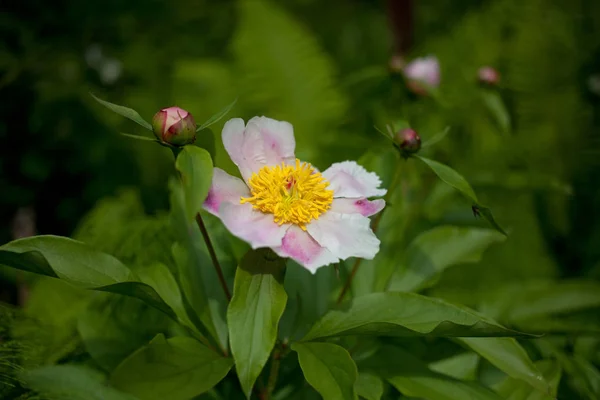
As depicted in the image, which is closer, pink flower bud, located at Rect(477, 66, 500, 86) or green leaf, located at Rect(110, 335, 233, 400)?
green leaf, located at Rect(110, 335, 233, 400)

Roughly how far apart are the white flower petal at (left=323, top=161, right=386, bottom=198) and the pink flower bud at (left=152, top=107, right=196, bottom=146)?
0.18 m

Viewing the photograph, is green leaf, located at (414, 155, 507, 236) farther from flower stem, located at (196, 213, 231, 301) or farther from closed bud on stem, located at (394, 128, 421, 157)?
flower stem, located at (196, 213, 231, 301)

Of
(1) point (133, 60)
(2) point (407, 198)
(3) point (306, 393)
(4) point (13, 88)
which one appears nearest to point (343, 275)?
(3) point (306, 393)

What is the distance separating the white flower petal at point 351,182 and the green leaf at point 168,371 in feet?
0.69

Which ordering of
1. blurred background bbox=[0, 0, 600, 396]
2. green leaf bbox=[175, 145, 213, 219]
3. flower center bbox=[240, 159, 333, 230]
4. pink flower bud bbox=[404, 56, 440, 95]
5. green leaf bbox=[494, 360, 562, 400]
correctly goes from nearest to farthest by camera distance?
green leaf bbox=[175, 145, 213, 219] < flower center bbox=[240, 159, 333, 230] < green leaf bbox=[494, 360, 562, 400] < pink flower bud bbox=[404, 56, 440, 95] < blurred background bbox=[0, 0, 600, 396]

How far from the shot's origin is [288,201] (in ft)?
1.97

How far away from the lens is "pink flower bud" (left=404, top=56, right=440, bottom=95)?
3.61 feet

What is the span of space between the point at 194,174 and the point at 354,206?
0.20m

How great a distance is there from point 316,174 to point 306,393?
0.86 feet

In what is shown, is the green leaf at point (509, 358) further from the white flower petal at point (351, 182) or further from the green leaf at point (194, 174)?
the green leaf at point (194, 174)

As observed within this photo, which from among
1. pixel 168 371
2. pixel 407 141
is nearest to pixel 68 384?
pixel 168 371

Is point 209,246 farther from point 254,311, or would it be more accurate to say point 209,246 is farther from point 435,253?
point 435,253

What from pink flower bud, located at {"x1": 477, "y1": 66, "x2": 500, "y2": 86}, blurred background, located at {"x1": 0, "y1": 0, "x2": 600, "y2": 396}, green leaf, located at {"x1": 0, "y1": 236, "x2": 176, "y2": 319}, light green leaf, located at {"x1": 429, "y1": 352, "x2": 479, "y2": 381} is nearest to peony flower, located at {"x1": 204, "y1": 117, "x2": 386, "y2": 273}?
green leaf, located at {"x1": 0, "y1": 236, "x2": 176, "y2": 319}

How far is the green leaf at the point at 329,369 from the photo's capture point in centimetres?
55
